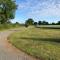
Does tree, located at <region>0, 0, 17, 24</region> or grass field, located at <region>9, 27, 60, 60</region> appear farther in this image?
tree, located at <region>0, 0, 17, 24</region>

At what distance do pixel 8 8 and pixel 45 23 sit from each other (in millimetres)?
56356

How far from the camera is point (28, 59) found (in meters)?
10.9

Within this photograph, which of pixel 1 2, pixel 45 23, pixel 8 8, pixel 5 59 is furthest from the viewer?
pixel 45 23

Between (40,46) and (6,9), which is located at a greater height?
(6,9)

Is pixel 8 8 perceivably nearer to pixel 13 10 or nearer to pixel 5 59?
pixel 13 10

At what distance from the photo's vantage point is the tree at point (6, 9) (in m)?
67.9

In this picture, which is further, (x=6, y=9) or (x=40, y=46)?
(x=6, y=9)

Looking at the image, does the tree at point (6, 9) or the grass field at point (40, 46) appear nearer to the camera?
the grass field at point (40, 46)

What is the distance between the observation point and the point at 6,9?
70.4 m

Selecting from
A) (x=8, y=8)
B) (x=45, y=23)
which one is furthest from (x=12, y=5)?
(x=45, y=23)

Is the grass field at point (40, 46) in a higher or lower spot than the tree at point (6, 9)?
lower

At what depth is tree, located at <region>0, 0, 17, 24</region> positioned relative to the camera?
67925 millimetres

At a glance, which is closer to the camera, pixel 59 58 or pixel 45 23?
pixel 59 58

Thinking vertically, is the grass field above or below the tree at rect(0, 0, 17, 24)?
below
